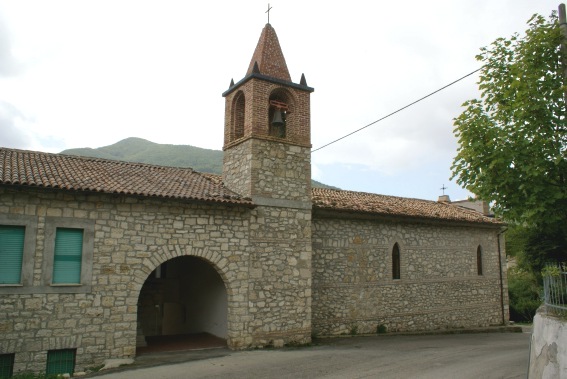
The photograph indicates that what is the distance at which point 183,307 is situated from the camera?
1611 cm

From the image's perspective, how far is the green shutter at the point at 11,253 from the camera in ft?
32.1

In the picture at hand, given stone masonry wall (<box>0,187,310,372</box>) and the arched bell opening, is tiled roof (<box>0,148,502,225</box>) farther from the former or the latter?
the arched bell opening

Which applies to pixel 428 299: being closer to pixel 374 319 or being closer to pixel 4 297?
pixel 374 319

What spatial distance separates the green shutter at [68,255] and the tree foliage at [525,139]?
9.41m

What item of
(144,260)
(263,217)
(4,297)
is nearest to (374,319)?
(263,217)

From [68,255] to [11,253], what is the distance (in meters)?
1.15

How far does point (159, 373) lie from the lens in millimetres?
9500

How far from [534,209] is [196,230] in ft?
26.4

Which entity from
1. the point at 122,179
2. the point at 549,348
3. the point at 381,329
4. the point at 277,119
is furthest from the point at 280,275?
the point at 549,348

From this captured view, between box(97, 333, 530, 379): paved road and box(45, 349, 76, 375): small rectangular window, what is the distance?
1.28m

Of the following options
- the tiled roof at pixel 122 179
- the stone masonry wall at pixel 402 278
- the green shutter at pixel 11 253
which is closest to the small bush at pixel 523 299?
the stone masonry wall at pixel 402 278

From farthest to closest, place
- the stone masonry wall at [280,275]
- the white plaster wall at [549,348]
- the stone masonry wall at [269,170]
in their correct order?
the stone masonry wall at [269,170], the stone masonry wall at [280,275], the white plaster wall at [549,348]

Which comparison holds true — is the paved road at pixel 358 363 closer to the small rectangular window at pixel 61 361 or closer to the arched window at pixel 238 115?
the small rectangular window at pixel 61 361

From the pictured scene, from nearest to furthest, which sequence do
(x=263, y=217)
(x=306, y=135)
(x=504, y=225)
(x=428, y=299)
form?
(x=263, y=217) → (x=306, y=135) → (x=428, y=299) → (x=504, y=225)
